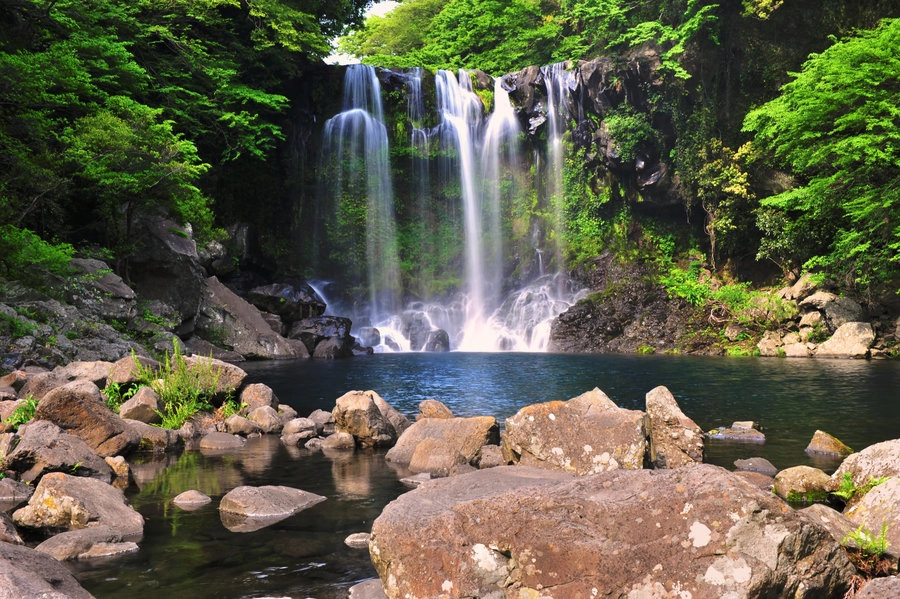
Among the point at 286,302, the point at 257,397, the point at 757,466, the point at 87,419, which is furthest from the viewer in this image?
the point at 286,302

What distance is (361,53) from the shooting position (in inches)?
2296

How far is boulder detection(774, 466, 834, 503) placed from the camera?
24.9 ft

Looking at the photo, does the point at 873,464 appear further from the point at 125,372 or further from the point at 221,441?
the point at 125,372

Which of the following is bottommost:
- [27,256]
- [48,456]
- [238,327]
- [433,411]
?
[433,411]

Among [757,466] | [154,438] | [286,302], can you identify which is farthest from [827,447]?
[286,302]

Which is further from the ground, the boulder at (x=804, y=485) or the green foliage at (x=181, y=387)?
the green foliage at (x=181, y=387)

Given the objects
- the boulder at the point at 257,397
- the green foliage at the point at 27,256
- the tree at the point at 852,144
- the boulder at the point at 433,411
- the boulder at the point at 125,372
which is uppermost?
the tree at the point at 852,144

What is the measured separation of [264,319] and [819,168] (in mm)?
24424

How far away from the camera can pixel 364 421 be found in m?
11.9

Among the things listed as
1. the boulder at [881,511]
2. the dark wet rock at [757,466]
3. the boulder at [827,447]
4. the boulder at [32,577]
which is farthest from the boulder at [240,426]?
the boulder at [881,511]

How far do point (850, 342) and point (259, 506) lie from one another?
2727 cm

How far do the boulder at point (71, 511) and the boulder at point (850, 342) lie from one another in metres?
28.1

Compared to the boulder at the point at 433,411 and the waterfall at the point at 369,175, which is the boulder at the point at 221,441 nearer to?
the boulder at the point at 433,411

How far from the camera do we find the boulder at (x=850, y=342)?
90.5 ft
